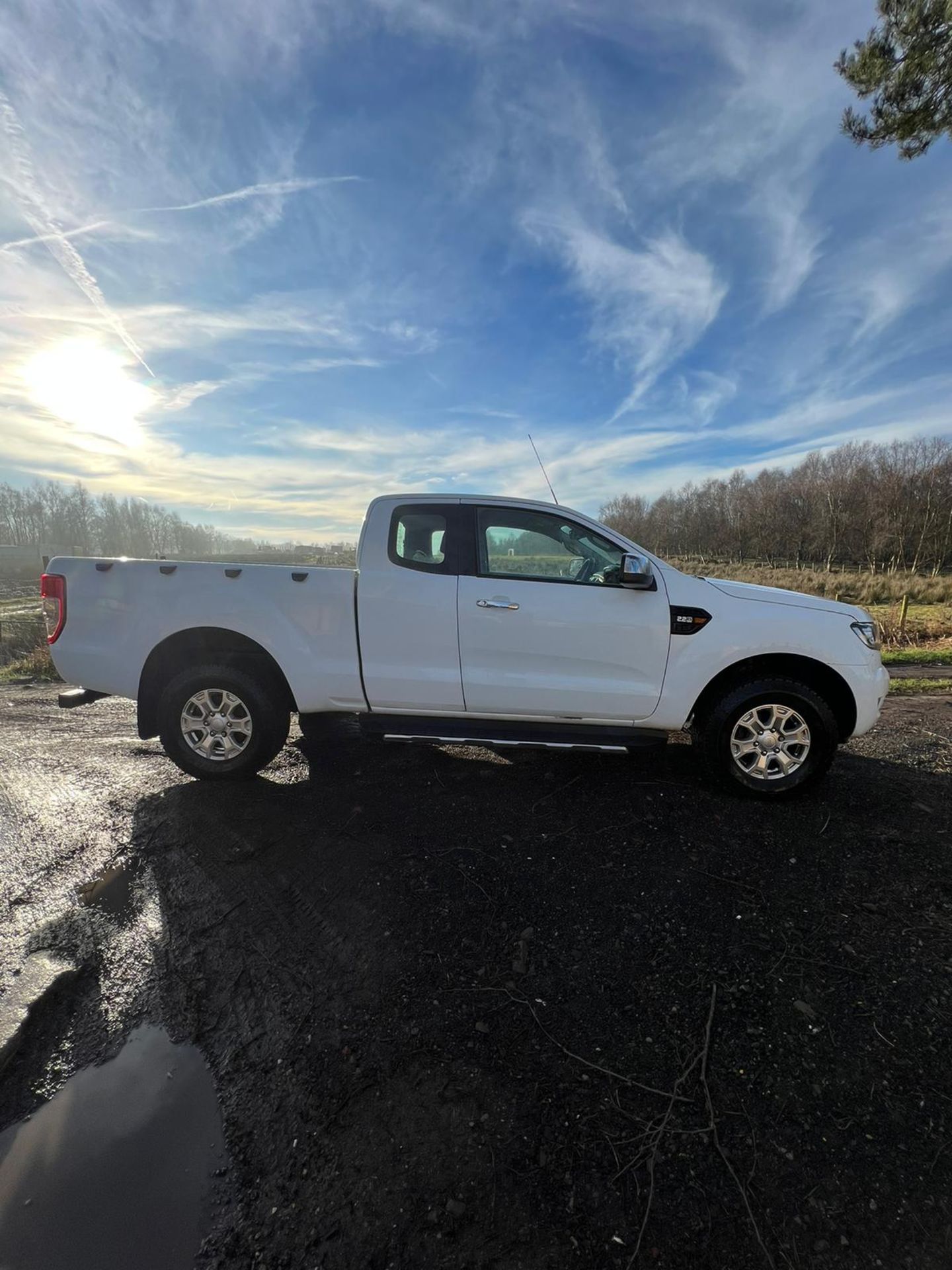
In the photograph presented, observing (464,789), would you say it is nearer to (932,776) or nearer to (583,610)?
(583,610)

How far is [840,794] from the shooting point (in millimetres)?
3654

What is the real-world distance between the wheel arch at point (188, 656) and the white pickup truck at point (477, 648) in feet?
0.04

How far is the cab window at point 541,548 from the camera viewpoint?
12.4ft

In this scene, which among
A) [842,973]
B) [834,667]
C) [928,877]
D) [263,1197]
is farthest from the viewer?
[834,667]

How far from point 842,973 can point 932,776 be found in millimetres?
2582

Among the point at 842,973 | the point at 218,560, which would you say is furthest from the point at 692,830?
the point at 218,560

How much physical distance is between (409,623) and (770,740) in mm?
2477

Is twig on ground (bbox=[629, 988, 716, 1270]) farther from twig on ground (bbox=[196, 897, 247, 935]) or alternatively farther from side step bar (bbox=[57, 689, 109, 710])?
side step bar (bbox=[57, 689, 109, 710])

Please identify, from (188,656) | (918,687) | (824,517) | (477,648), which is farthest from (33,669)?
(824,517)

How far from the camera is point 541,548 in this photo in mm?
3896

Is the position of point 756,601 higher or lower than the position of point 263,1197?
higher

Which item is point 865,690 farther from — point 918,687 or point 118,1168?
point 918,687

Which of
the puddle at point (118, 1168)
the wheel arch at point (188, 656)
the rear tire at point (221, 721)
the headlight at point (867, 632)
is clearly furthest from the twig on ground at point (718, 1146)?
the wheel arch at point (188, 656)

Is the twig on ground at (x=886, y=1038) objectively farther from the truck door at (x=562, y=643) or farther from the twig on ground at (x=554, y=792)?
the truck door at (x=562, y=643)
